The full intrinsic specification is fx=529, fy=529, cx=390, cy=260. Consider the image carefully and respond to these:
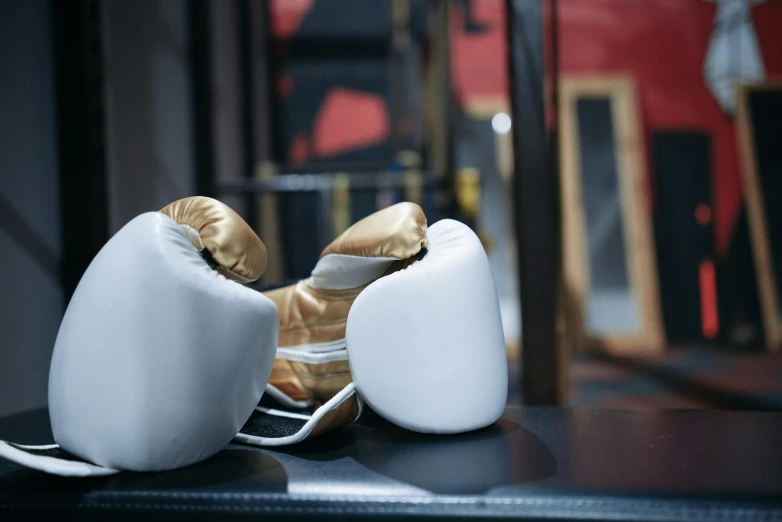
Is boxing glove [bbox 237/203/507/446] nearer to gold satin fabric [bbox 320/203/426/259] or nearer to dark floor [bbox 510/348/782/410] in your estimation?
gold satin fabric [bbox 320/203/426/259]

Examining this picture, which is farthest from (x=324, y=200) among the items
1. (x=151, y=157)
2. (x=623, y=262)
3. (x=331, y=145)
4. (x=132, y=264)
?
(x=623, y=262)

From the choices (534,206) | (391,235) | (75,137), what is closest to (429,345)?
(391,235)

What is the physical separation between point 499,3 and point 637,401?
262cm

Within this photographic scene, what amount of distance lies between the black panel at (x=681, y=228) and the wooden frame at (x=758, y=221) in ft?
0.73

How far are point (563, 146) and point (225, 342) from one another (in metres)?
2.97

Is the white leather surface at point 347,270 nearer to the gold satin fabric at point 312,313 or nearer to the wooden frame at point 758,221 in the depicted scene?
the gold satin fabric at point 312,313

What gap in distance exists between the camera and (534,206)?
4.61 ft

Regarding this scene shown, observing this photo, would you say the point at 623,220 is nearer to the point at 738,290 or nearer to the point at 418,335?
the point at 738,290

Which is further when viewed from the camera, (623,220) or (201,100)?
(623,220)

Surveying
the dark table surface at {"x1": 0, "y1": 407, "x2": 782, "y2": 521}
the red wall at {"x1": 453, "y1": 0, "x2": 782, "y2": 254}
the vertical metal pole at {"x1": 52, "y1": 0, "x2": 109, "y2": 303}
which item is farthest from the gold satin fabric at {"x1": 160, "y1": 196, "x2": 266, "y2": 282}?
the red wall at {"x1": 453, "y1": 0, "x2": 782, "y2": 254}

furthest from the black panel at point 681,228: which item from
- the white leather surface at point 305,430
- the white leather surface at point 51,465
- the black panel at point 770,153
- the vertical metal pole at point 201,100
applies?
the white leather surface at point 51,465

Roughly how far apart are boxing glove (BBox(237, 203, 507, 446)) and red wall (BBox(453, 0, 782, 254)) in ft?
9.18

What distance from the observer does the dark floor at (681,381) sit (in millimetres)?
2062

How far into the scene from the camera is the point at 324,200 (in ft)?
7.66
